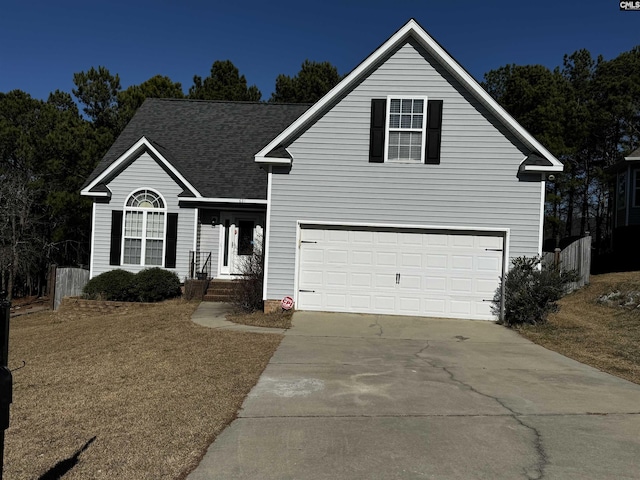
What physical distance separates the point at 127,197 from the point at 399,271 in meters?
9.23

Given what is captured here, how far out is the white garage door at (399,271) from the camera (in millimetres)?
12773

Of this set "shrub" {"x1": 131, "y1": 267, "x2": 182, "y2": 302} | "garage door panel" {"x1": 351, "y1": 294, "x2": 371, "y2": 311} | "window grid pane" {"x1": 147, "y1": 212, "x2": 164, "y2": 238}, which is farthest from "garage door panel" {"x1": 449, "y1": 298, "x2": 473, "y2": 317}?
"window grid pane" {"x1": 147, "y1": 212, "x2": 164, "y2": 238}

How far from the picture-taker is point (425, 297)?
12852mm

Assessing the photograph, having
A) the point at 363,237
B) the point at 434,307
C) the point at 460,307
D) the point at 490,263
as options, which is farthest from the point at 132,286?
the point at 490,263

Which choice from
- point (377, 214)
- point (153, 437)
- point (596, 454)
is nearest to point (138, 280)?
point (377, 214)

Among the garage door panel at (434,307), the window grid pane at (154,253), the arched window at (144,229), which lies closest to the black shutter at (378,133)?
the garage door panel at (434,307)

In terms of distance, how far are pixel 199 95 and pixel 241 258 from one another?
2041 cm

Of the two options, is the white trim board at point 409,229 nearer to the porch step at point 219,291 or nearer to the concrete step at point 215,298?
the porch step at point 219,291

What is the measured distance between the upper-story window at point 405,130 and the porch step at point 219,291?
6.18 meters

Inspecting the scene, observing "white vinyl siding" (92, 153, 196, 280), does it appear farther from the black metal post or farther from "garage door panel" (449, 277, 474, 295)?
the black metal post

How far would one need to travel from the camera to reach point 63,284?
16.8 m

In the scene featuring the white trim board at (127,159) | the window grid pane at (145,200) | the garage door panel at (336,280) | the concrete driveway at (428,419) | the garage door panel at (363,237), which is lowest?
the concrete driveway at (428,419)

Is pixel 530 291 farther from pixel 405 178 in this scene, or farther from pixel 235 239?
pixel 235 239

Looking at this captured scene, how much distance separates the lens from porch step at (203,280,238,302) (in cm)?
1583
